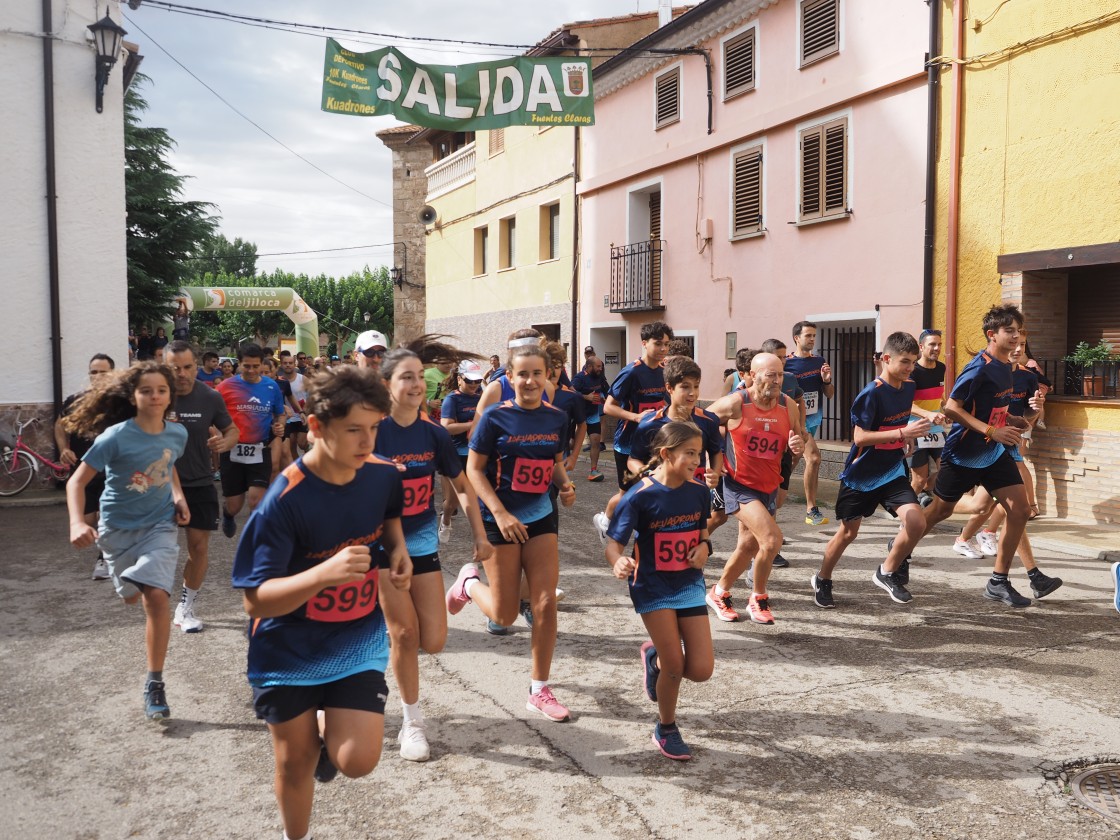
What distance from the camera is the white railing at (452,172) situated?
89.3 feet

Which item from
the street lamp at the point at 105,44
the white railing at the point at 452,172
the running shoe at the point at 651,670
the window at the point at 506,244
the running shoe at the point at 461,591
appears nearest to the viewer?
the running shoe at the point at 651,670

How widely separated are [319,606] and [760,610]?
154 inches

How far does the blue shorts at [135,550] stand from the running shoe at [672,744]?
2.46m

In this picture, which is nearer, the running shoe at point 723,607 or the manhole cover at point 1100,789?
the manhole cover at point 1100,789

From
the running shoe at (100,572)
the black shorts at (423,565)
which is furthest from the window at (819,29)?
the black shorts at (423,565)

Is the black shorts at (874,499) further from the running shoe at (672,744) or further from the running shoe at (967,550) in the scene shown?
the running shoe at (672,744)

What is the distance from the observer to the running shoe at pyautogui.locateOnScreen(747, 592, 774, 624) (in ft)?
20.8

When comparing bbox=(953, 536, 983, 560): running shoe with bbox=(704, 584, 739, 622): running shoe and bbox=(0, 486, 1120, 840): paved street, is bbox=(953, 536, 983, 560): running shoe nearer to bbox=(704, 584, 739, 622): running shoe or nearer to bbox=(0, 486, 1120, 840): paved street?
bbox=(0, 486, 1120, 840): paved street

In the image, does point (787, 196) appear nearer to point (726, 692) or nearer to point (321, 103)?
point (321, 103)

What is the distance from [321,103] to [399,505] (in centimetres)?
1110

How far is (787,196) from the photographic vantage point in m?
15.4

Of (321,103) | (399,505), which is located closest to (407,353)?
(399,505)

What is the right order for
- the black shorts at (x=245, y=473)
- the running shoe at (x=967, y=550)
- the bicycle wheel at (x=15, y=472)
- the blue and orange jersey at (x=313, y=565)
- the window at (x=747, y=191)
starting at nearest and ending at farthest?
the blue and orange jersey at (x=313, y=565)
the running shoe at (x=967, y=550)
the black shorts at (x=245, y=473)
the bicycle wheel at (x=15, y=472)
the window at (x=747, y=191)

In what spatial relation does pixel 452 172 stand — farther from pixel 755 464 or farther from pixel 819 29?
pixel 755 464
